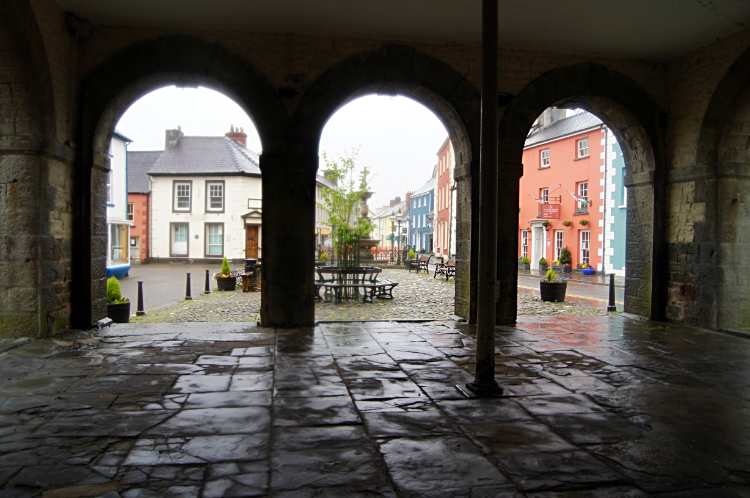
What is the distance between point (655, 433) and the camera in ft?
9.79

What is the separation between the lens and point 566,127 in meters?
23.2

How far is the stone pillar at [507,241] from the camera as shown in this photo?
21.9 ft

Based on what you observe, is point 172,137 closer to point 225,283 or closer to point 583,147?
point 225,283

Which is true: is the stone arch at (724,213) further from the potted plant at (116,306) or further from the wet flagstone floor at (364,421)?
the potted plant at (116,306)

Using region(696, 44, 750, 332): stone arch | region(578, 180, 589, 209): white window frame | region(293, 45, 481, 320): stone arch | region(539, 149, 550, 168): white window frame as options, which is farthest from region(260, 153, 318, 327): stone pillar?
region(539, 149, 550, 168): white window frame

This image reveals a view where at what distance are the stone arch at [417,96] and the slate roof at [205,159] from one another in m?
22.0

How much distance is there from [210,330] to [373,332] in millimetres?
2020

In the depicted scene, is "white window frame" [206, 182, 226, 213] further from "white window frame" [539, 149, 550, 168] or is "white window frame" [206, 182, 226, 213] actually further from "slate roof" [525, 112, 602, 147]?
"white window frame" [539, 149, 550, 168]

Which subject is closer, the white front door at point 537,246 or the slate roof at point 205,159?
the white front door at point 537,246

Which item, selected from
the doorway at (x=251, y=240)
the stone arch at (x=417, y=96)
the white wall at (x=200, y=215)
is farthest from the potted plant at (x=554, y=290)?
the white wall at (x=200, y=215)

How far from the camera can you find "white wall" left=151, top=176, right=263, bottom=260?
90.3 ft

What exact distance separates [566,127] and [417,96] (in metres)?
18.6

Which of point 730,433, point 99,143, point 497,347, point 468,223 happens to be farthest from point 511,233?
point 99,143

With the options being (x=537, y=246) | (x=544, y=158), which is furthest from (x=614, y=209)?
(x=537, y=246)
